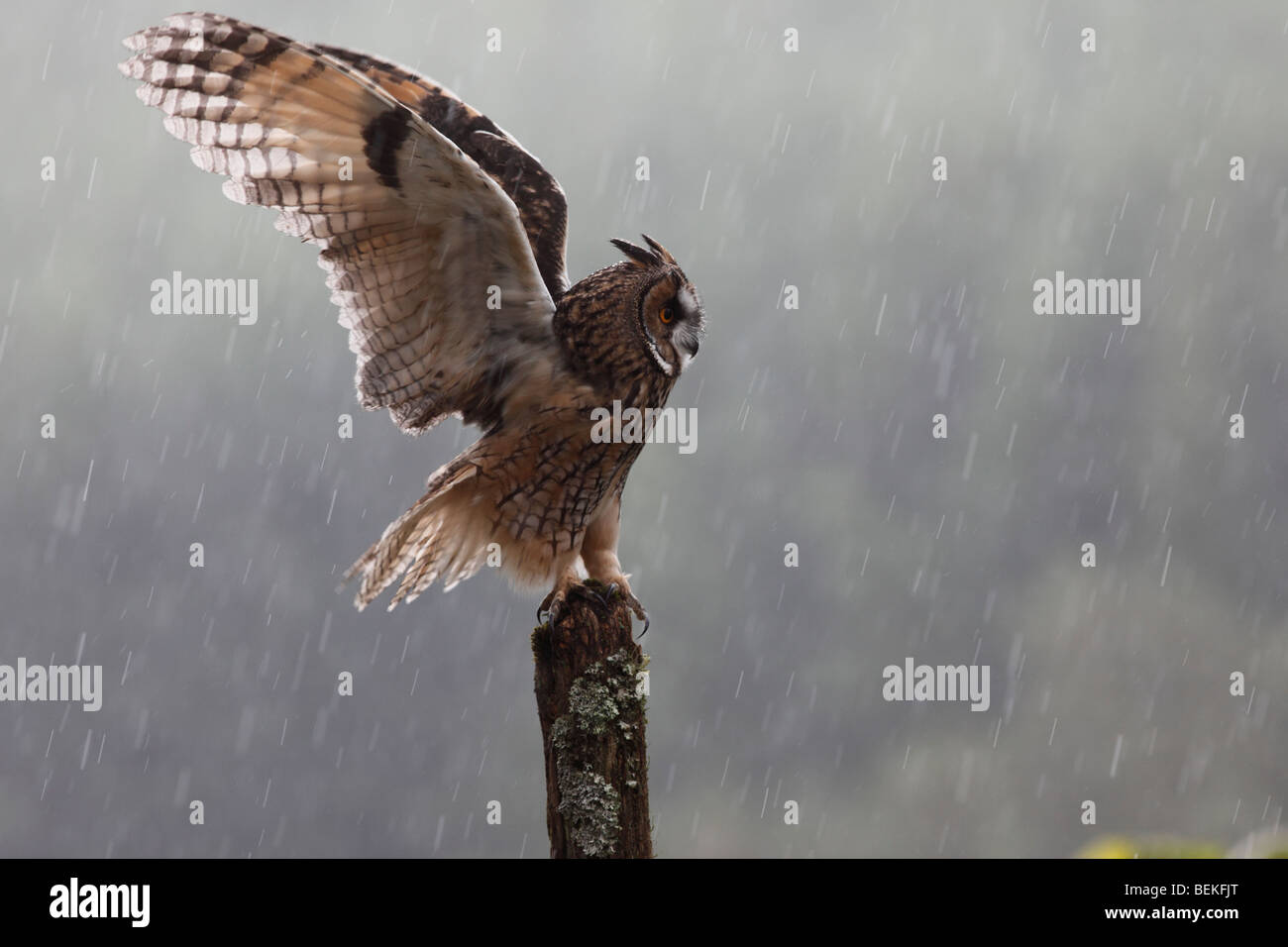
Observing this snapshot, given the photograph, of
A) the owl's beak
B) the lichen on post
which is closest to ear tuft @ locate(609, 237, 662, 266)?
the owl's beak

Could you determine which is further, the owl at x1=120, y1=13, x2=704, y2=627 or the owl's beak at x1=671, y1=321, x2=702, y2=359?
the owl's beak at x1=671, y1=321, x2=702, y2=359

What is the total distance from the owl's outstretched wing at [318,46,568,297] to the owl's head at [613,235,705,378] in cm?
73

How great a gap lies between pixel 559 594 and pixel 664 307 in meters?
1.33

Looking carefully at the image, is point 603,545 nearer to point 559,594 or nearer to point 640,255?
point 559,594

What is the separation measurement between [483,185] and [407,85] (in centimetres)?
167

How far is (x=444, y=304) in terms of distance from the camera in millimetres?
4301

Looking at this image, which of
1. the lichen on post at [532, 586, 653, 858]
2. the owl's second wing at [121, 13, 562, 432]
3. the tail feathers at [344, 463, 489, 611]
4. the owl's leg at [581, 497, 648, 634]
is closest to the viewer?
the lichen on post at [532, 586, 653, 858]

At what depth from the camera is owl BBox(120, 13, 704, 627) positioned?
384 cm

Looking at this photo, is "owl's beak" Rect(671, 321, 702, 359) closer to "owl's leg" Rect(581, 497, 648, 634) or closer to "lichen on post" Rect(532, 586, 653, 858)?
"owl's leg" Rect(581, 497, 648, 634)

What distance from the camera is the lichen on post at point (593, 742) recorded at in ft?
11.9

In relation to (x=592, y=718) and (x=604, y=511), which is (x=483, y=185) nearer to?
(x=604, y=511)

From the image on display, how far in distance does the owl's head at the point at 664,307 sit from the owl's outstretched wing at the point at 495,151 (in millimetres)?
728
